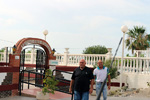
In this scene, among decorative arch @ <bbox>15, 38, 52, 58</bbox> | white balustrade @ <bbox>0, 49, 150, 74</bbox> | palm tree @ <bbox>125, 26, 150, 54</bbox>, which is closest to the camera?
decorative arch @ <bbox>15, 38, 52, 58</bbox>

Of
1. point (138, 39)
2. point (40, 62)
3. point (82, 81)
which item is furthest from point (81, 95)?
point (138, 39)

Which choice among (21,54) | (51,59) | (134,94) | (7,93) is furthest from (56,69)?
(134,94)

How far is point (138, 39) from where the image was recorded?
33469mm

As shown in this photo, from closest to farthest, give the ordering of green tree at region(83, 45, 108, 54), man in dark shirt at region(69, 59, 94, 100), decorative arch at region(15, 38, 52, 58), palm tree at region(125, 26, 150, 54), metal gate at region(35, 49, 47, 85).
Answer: man in dark shirt at region(69, 59, 94, 100)
decorative arch at region(15, 38, 52, 58)
metal gate at region(35, 49, 47, 85)
palm tree at region(125, 26, 150, 54)
green tree at region(83, 45, 108, 54)

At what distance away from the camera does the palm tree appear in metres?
32.8

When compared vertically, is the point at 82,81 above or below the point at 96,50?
below

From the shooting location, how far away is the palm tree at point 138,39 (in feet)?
108

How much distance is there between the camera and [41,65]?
1186 cm

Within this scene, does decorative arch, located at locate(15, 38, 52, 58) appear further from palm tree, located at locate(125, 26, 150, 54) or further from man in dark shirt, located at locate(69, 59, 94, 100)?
palm tree, located at locate(125, 26, 150, 54)

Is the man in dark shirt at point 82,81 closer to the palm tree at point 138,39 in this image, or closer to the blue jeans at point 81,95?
the blue jeans at point 81,95

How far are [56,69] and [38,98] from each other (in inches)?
124

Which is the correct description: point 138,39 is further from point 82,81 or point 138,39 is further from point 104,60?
point 82,81

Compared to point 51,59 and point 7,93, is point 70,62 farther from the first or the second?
point 7,93

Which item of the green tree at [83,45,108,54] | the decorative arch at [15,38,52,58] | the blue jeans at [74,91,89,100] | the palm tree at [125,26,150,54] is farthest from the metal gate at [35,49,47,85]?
the green tree at [83,45,108,54]
